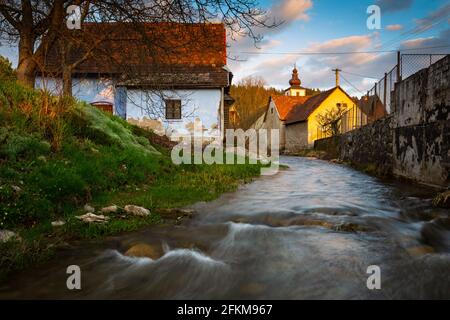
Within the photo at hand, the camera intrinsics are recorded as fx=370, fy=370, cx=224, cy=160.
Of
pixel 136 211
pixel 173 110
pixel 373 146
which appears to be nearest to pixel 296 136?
pixel 173 110

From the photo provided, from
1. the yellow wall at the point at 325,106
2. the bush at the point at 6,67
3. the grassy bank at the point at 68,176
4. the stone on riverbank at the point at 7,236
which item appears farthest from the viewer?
the yellow wall at the point at 325,106

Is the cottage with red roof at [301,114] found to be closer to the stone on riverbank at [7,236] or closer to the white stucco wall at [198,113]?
the white stucco wall at [198,113]

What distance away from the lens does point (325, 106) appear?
39.6 m

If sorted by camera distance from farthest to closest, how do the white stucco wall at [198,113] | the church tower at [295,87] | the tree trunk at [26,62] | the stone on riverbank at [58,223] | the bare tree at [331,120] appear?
the church tower at [295,87] < the bare tree at [331,120] < the white stucco wall at [198,113] < the tree trunk at [26,62] < the stone on riverbank at [58,223]

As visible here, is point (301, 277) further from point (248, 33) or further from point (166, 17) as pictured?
point (166, 17)

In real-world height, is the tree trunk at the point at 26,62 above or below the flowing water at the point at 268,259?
above

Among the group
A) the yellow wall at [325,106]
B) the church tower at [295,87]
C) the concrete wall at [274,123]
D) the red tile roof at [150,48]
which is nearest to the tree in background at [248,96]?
the church tower at [295,87]

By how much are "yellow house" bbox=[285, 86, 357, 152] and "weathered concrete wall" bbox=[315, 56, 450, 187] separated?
23736 millimetres

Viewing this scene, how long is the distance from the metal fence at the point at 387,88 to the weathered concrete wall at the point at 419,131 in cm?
38

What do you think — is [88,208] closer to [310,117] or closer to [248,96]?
[310,117]

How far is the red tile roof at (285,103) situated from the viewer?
46.4 meters

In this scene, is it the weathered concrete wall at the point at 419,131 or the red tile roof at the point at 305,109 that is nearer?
the weathered concrete wall at the point at 419,131

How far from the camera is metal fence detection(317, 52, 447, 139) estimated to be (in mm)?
10953

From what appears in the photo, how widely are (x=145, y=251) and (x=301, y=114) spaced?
127ft
